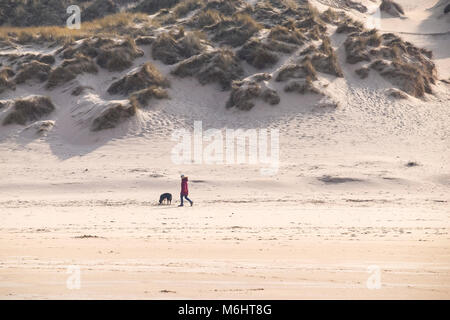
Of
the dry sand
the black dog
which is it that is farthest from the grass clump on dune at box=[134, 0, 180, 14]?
the black dog

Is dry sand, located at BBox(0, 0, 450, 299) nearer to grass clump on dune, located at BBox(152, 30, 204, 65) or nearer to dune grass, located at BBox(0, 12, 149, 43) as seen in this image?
grass clump on dune, located at BBox(152, 30, 204, 65)

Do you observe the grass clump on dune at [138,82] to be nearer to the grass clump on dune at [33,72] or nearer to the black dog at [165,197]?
the grass clump on dune at [33,72]

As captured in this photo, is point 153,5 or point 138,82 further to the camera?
point 153,5

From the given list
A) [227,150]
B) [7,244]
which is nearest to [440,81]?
[227,150]

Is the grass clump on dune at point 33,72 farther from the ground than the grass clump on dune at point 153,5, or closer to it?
closer to it

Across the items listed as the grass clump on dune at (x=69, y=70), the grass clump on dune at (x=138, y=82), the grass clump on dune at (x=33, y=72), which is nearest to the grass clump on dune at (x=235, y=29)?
the grass clump on dune at (x=138, y=82)

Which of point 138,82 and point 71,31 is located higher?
point 71,31

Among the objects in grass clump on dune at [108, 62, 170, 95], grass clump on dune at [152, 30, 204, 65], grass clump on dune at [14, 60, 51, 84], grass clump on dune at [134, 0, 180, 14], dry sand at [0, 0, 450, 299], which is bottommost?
dry sand at [0, 0, 450, 299]

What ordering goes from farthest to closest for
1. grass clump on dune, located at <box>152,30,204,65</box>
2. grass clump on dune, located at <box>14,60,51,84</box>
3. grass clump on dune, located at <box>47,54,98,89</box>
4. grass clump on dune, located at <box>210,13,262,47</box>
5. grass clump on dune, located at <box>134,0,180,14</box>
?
grass clump on dune, located at <box>134,0,180,14</box>
grass clump on dune, located at <box>210,13,262,47</box>
grass clump on dune, located at <box>152,30,204,65</box>
grass clump on dune, located at <box>14,60,51,84</box>
grass clump on dune, located at <box>47,54,98,89</box>

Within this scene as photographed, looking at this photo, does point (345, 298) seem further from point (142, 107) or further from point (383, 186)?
point (142, 107)

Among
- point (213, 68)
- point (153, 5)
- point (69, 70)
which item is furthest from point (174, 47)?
point (153, 5)

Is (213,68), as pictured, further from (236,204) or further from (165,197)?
(236,204)

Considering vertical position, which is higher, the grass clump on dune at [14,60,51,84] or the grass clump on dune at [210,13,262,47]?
the grass clump on dune at [210,13,262,47]

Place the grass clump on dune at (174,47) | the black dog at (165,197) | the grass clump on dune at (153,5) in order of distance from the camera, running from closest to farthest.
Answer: the black dog at (165,197) < the grass clump on dune at (174,47) < the grass clump on dune at (153,5)
